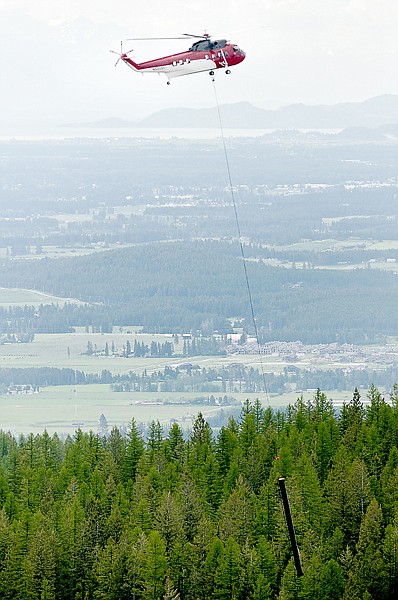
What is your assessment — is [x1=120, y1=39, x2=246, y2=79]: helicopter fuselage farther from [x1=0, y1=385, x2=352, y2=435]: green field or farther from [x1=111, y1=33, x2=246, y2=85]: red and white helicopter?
[x1=0, y1=385, x2=352, y2=435]: green field

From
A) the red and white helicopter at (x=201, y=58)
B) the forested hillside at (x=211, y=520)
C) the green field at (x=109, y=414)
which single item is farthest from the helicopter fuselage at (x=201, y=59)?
the green field at (x=109, y=414)

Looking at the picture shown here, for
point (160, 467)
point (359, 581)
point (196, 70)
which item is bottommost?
point (359, 581)

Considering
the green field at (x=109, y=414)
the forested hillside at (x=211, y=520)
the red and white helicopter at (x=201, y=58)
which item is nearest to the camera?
the red and white helicopter at (x=201, y=58)

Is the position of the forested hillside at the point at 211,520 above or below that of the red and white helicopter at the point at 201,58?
below

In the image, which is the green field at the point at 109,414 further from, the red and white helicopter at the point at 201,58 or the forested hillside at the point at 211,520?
the red and white helicopter at the point at 201,58

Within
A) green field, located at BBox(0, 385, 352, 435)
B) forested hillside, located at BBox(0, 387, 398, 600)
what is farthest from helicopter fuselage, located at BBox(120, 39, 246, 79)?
green field, located at BBox(0, 385, 352, 435)

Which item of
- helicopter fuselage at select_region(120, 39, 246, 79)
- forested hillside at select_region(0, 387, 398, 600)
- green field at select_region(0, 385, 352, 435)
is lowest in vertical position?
forested hillside at select_region(0, 387, 398, 600)

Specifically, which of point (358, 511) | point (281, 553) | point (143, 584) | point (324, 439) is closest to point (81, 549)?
point (143, 584)

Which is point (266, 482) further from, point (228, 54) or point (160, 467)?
point (228, 54)

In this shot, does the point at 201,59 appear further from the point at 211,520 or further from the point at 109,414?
the point at 109,414
